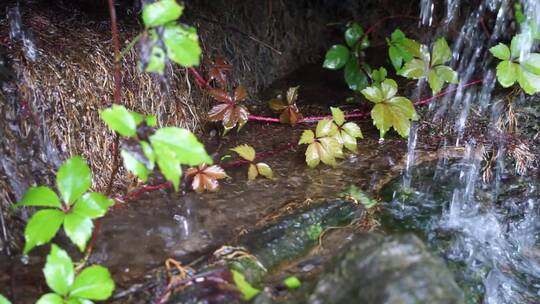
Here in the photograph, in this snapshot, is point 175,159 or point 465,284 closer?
point 175,159

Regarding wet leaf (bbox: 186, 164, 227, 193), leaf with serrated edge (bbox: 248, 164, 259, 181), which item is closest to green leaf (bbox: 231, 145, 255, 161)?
leaf with serrated edge (bbox: 248, 164, 259, 181)

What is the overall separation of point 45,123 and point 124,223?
53 centimetres

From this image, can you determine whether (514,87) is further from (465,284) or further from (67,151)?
(67,151)

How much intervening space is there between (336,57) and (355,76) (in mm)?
169

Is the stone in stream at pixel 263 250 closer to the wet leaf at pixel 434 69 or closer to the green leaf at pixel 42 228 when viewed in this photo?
the green leaf at pixel 42 228

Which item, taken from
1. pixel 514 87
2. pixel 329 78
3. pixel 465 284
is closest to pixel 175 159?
pixel 465 284

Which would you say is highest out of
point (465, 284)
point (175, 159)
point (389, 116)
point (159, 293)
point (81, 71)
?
point (81, 71)

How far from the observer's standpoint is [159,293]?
1.72 metres

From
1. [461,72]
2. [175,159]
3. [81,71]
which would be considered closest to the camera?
[175,159]

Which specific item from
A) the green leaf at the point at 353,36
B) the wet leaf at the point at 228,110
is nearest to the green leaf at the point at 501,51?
the green leaf at the point at 353,36

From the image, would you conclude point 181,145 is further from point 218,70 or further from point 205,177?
point 218,70

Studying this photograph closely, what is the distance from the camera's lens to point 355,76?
330 centimetres

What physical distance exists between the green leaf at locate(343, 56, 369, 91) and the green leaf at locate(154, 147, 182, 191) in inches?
78.8

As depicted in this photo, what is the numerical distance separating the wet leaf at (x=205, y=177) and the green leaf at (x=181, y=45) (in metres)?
0.84
